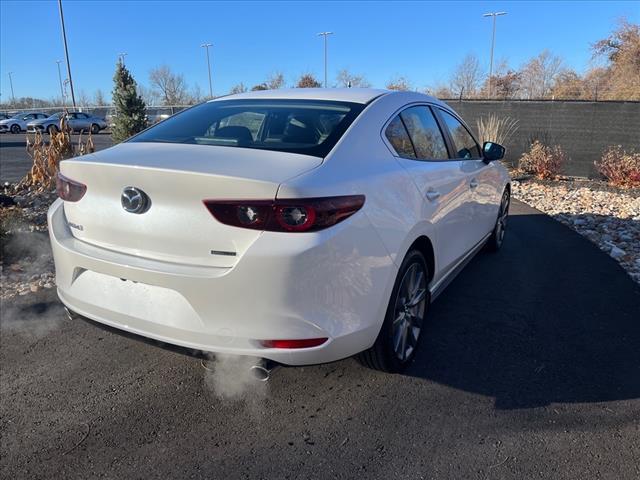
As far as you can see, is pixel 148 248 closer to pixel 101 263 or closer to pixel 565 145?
pixel 101 263

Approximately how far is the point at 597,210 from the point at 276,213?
7602mm

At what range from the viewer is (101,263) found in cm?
240

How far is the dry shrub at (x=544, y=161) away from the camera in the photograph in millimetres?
11656

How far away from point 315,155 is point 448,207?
136 cm

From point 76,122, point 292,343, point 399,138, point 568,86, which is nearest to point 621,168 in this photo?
point 399,138

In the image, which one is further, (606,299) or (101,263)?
(606,299)

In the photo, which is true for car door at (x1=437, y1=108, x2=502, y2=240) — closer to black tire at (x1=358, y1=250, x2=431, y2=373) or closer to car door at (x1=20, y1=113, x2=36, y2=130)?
black tire at (x1=358, y1=250, x2=431, y2=373)

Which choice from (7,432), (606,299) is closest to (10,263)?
(7,432)

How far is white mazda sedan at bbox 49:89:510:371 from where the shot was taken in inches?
83.2

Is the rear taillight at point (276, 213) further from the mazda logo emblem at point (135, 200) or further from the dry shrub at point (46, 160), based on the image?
the dry shrub at point (46, 160)

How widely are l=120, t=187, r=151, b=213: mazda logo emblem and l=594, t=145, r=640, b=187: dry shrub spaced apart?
10797mm

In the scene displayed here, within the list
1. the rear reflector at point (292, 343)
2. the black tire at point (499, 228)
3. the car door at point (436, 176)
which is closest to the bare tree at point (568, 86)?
the black tire at point (499, 228)

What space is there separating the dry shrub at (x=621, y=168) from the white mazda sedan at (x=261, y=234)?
9.27m

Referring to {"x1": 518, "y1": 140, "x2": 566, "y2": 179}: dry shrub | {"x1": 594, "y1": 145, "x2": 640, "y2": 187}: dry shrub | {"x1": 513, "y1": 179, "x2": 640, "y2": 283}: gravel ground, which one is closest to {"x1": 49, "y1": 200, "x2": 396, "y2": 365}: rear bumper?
{"x1": 513, "y1": 179, "x2": 640, "y2": 283}: gravel ground
